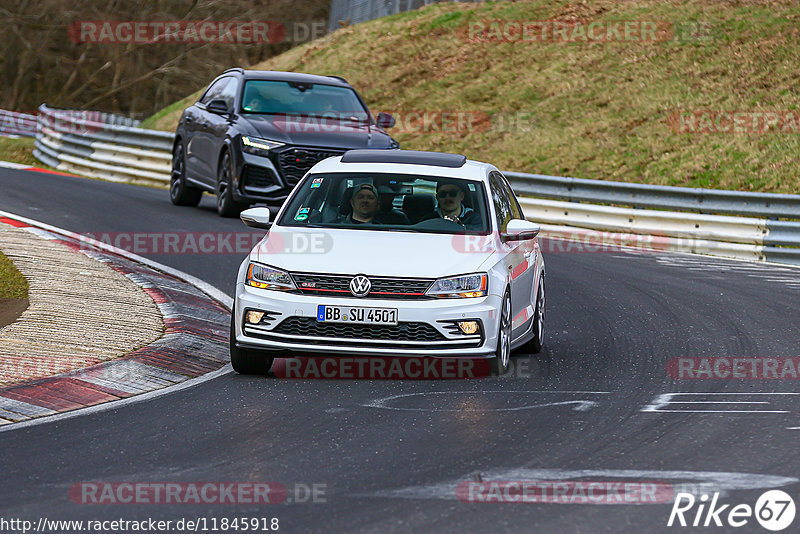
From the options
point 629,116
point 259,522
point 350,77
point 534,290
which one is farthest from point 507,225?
point 350,77

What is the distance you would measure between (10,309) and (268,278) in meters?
2.73

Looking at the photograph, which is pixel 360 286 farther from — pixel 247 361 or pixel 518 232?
pixel 518 232

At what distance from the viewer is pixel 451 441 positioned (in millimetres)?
7277

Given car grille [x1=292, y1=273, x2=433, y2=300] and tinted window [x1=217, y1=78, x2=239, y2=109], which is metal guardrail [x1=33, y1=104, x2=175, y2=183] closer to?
tinted window [x1=217, y1=78, x2=239, y2=109]

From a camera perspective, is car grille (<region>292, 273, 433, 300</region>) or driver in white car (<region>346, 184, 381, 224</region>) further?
driver in white car (<region>346, 184, 381, 224</region>)

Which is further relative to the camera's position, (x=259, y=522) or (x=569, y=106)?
(x=569, y=106)

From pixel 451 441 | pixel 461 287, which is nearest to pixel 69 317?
pixel 461 287

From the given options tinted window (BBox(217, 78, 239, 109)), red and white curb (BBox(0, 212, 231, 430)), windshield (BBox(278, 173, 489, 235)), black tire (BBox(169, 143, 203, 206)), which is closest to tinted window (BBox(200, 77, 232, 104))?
tinted window (BBox(217, 78, 239, 109))

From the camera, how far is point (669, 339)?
37.2ft

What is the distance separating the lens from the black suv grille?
29.5ft

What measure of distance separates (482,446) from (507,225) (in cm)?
328

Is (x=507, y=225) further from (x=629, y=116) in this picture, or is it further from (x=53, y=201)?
(x=629, y=116)

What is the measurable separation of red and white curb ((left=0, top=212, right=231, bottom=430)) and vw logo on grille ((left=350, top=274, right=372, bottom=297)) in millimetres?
1209

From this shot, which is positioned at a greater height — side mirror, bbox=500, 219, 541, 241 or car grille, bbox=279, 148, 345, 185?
side mirror, bbox=500, 219, 541, 241
